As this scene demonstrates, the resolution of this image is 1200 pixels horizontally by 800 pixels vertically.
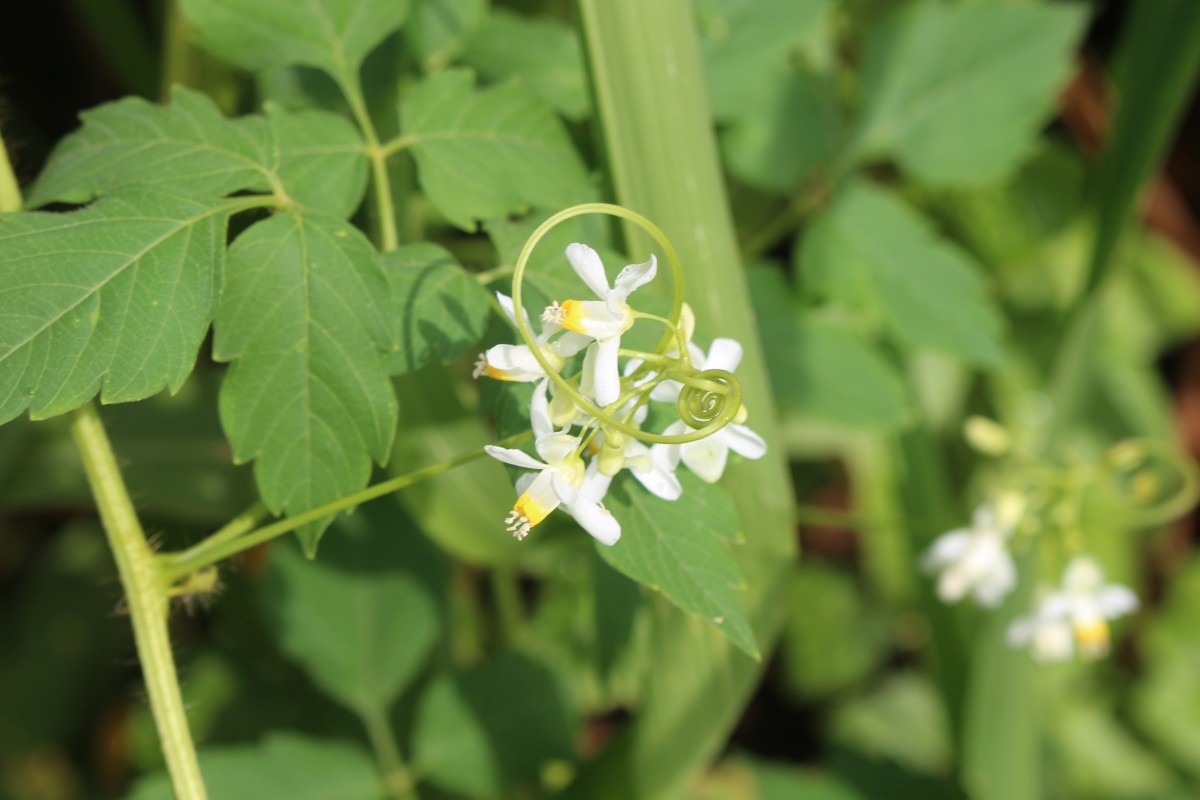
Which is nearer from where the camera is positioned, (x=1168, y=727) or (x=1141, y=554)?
(x=1168, y=727)

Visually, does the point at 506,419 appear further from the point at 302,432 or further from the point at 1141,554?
the point at 1141,554

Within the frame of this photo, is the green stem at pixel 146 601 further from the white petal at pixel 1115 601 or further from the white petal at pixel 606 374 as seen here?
the white petal at pixel 1115 601

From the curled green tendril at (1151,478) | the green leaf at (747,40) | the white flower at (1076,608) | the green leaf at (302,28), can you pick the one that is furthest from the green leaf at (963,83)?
the green leaf at (302,28)

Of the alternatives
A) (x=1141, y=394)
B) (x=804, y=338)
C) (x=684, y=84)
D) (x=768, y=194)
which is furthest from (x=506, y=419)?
(x=1141, y=394)

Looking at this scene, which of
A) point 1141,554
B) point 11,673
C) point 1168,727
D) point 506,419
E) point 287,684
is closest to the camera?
point 506,419

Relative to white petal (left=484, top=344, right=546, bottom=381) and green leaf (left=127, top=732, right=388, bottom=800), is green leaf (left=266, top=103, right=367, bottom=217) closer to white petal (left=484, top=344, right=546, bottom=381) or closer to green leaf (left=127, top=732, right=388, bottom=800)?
white petal (left=484, top=344, right=546, bottom=381)

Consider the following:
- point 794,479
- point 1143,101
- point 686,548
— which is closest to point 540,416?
point 686,548
